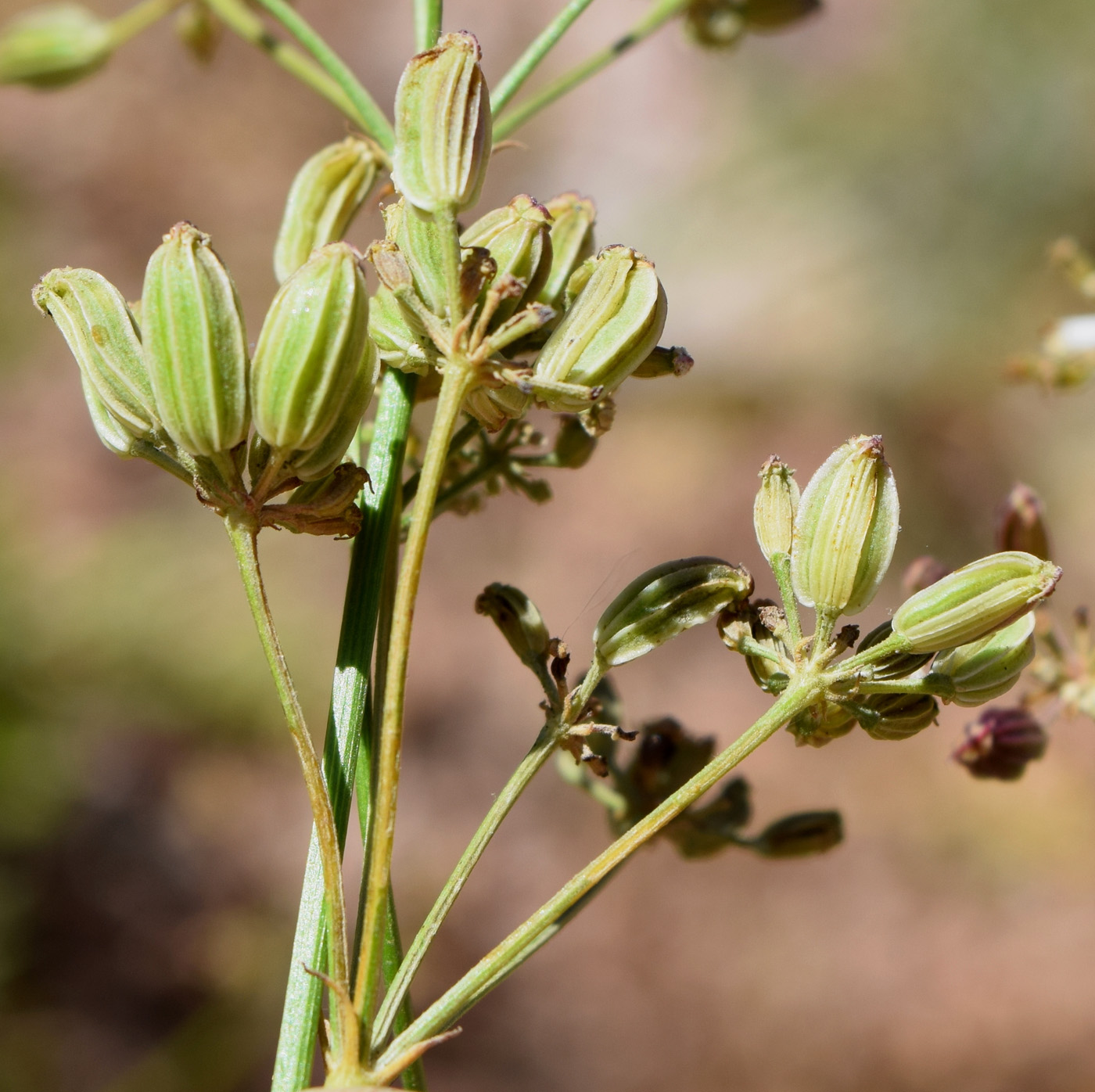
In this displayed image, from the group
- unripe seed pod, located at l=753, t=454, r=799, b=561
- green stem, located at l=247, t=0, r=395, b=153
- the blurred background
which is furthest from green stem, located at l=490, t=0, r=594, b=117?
the blurred background

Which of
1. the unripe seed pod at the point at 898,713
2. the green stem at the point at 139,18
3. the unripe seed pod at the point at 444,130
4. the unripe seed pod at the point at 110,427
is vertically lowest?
the unripe seed pod at the point at 898,713

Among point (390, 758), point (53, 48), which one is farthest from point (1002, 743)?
point (53, 48)

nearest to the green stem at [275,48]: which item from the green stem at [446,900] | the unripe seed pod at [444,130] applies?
the unripe seed pod at [444,130]

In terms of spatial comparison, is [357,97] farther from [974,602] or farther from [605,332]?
[974,602]

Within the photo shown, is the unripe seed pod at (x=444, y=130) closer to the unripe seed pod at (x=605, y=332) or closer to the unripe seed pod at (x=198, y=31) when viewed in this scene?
the unripe seed pod at (x=605, y=332)

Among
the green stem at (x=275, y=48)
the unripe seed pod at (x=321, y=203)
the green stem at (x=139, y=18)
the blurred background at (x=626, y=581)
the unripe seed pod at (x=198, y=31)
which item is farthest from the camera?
the blurred background at (x=626, y=581)

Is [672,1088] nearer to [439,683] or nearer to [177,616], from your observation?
[439,683]
